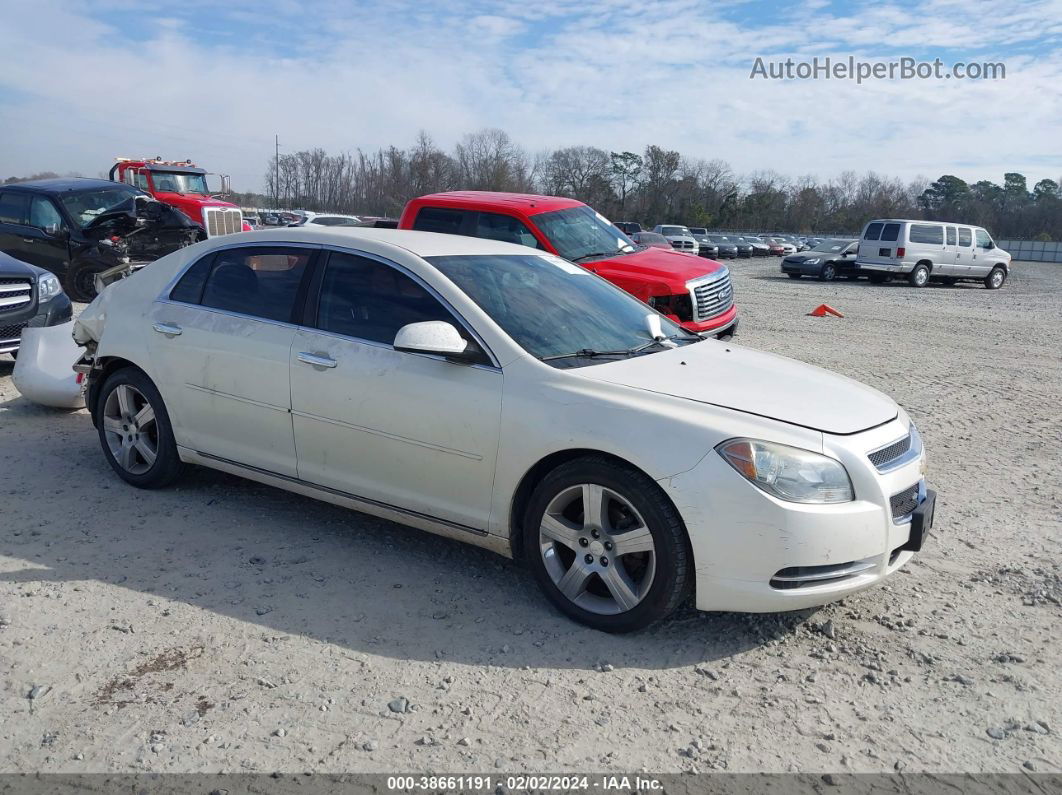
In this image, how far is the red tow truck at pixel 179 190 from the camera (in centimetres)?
1991

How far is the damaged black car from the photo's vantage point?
42.8 feet

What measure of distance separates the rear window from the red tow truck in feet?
58.4

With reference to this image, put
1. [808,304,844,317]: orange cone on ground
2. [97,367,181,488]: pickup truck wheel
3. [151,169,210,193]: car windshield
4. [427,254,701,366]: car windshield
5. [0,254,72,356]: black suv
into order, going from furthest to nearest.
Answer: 1. [151,169,210,193]: car windshield
2. [808,304,844,317]: orange cone on ground
3. [0,254,72,356]: black suv
4. [97,367,181,488]: pickup truck wheel
5. [427,254,701,366]: car windshield

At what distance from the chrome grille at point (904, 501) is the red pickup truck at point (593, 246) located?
5.26 meters

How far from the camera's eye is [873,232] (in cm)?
2641

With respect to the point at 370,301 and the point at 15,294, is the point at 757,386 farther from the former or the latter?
the point at 15,294

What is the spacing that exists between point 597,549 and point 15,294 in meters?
7.37

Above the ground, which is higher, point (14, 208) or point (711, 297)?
point (14, 208)

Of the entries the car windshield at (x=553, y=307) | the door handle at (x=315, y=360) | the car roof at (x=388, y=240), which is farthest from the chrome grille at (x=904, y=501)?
the door handle at (x=315, y=360)

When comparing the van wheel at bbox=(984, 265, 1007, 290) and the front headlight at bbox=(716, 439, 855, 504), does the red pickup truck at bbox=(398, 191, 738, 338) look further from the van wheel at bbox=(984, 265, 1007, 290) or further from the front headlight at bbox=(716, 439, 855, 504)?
the van wheel at bbox=(984, 265, 1007, 290)

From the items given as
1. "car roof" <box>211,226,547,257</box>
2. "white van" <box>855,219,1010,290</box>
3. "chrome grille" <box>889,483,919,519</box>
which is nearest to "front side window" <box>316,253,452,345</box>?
"car roof" <box>211,226,547,257</box>

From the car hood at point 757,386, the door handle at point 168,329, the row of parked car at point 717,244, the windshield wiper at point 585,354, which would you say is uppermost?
the windshield wiper at point 585,354

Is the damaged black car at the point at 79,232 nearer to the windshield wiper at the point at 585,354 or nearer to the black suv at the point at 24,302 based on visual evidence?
the black suv at the point at 24,302

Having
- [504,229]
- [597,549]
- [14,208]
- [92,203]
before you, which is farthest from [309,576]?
[14,208]
